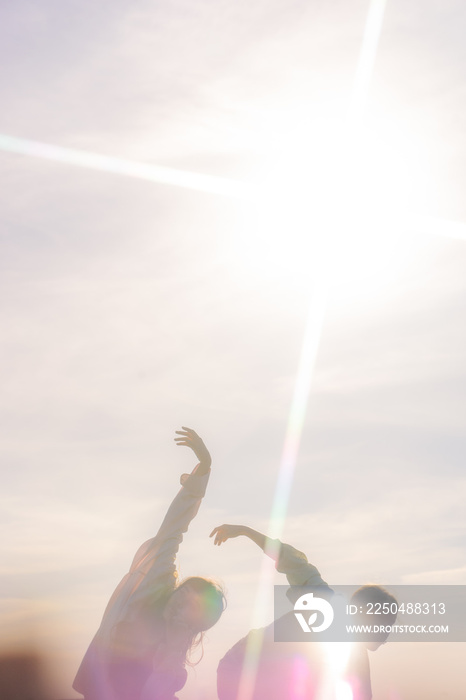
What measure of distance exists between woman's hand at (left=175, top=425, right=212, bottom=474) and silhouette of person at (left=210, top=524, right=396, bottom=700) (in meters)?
1.94

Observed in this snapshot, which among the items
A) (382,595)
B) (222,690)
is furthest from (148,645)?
(382,595)

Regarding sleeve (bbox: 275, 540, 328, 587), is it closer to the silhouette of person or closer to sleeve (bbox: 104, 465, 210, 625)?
the silhouette of person

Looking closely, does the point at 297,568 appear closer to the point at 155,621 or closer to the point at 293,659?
the point at 293,659

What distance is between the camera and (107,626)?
10.3m

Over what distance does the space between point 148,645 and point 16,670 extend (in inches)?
74.4

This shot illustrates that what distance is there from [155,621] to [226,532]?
1569mm

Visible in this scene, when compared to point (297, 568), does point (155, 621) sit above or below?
below

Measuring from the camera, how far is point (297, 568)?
9297 mm

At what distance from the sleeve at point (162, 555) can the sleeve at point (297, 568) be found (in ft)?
6.04

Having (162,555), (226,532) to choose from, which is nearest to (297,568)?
(226,532)

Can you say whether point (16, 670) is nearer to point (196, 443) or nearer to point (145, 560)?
point (145, 560)

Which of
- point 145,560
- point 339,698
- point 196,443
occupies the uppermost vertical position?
point 196,443

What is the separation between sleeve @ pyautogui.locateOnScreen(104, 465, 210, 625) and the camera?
10.4 meters

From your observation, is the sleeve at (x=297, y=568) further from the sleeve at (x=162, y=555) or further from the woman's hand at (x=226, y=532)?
the sleeve at (x=162, y=555)
